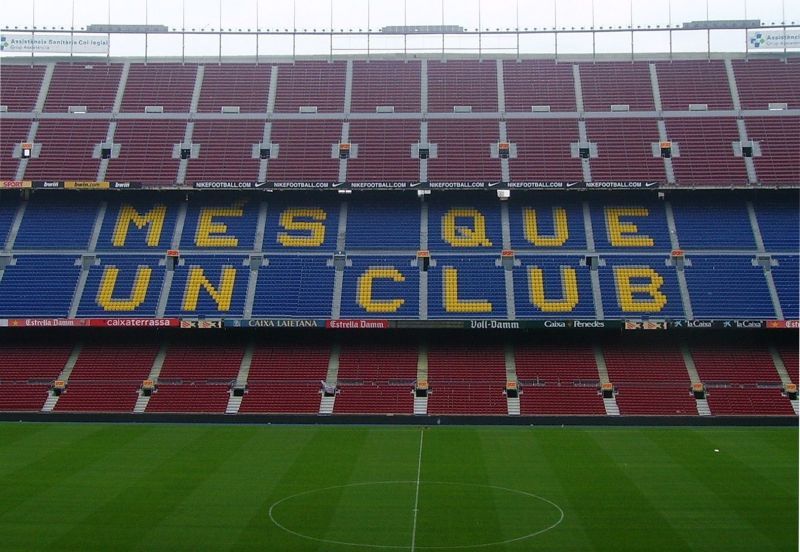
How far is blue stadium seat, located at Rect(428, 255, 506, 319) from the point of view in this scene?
48312 mm

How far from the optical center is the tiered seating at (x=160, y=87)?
59438 millimetres

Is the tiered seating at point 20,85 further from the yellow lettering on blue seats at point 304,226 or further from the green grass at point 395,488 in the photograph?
the green grass at point 395,488

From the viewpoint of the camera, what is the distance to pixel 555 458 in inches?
1325

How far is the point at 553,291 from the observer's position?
49.2 metres

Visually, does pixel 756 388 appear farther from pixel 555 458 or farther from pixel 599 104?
pixel 599 104

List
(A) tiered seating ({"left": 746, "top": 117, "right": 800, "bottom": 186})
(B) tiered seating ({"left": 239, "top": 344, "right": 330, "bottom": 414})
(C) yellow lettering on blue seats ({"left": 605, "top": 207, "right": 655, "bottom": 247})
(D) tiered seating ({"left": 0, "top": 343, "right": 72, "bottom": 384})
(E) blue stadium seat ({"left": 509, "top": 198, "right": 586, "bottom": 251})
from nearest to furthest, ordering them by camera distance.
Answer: (B) tiered seating ({"left": 239, "top": 344, "right": 330, "bottom": 414})
(D) tiered seating ({"left": 0, "top": 343, "right": 72, "bottom": 384})
(C) yellow lettering on blue seats ({"left": 605, "top": 207, "right": 655, "bottom": 247})
(E) blue stadium seat ({"left": 509, "top": 198, "right": 586, "bottom": 251})
(A) tiered seating ({"left": 746, "top": 117, "right": 800, "bottom": 186})

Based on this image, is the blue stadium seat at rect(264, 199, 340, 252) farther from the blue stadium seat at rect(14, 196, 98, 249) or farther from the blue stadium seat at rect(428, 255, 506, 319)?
the blue stadium seat at rect(14, 196, 98, 249)

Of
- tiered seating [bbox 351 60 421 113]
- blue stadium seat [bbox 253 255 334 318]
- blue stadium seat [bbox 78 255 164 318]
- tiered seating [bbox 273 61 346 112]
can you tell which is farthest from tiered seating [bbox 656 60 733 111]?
blue stadium seat [bbox 78 255 164 318]

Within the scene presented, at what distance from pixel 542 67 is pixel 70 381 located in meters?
35.8

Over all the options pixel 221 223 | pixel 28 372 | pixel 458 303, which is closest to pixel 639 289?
pixel 458 303

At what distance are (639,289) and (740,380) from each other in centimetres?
704

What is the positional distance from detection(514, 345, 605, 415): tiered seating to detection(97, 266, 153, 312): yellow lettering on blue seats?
66.0 feet

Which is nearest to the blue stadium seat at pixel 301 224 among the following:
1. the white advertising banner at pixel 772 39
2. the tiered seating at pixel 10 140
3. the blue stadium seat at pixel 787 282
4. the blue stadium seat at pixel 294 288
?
the blue stadium seat at pixel 294 288

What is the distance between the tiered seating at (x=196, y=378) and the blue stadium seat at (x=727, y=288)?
79.5ft
